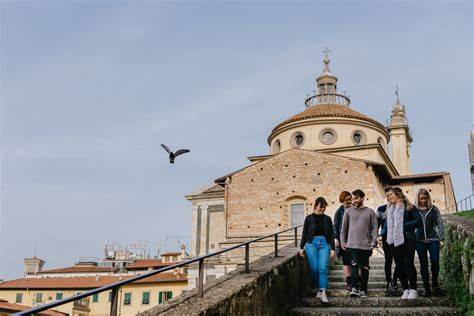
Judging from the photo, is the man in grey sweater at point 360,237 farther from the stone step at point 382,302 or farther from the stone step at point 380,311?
the stone step at point 380,311

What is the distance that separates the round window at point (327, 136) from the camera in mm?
35062

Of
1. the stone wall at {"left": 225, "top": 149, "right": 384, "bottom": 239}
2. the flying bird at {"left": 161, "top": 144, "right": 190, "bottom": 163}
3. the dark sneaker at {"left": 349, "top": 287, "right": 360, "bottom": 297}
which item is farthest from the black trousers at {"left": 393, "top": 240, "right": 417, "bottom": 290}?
the stone wall at {"left": 225, "top": 149, "right": 384, "bottom": 239}

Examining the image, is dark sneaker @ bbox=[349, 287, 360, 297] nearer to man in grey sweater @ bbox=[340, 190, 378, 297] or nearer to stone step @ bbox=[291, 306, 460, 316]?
man in grey sweater @ bbox=[340, 190, 378, 297]

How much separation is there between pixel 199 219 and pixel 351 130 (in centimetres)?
1241

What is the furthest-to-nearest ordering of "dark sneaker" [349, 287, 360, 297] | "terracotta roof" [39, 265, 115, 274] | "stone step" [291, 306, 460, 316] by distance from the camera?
1. "terracotta roof" [39, 265, 115, 274]
2. "dark sneaker" [349, 287, 360, 297]
3. "stone step" [291, 306, 460, 316]

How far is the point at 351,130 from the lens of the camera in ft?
116

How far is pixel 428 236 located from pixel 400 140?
144 feet

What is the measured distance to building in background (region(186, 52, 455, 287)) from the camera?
28562 millimetres

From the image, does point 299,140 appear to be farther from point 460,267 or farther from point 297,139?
point 460,267

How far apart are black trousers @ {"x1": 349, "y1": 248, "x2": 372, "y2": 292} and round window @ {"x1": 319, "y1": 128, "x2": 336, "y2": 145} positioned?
2721 cm

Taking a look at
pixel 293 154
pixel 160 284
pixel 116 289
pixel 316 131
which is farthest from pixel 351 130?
pixel 116 289

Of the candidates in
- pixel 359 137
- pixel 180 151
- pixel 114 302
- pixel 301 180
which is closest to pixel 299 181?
pixel 301 180

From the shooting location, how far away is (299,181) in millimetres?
29438

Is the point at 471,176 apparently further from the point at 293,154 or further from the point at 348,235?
the point at 293,154
